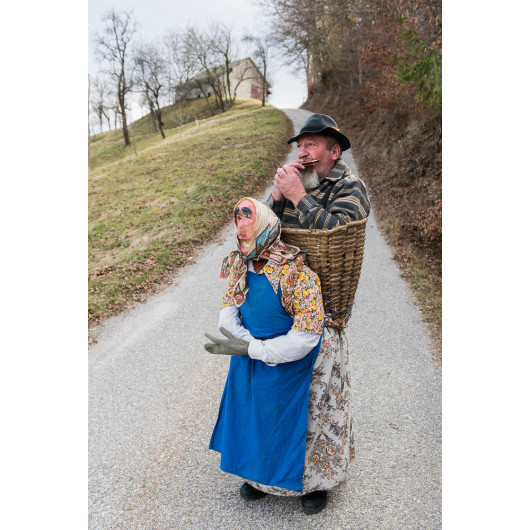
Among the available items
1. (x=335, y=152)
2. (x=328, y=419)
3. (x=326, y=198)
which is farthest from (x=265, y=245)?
(x=328, y=419)

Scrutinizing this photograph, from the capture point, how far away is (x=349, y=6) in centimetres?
964

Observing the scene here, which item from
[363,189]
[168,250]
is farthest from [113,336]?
[363,189]

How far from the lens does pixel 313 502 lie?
2492 millimetres

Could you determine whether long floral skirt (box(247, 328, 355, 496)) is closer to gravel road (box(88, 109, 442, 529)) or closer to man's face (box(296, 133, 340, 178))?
gravel road (box(88, 109, 442, 529))

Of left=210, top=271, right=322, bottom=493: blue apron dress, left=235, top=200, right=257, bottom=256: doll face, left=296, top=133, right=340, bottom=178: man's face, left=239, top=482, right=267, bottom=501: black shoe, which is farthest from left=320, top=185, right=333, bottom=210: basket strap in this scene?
left=239, top=482, right=267, bottom=501: black shoe

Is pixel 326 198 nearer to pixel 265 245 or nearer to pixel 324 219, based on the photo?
pixel 324 219

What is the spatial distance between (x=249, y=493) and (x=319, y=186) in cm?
201

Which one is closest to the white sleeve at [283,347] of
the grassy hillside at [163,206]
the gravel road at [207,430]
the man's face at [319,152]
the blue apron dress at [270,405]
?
the blue apron dress at [270,405]

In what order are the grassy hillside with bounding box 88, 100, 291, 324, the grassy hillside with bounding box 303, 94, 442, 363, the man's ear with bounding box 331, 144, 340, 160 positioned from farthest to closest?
the grassy hillside with bounding box 88, 100, 291, 324
the grassy hillside with bounding box 303, 94, 442, 363
the man's ear with bounding box 331, 144, 340, 160

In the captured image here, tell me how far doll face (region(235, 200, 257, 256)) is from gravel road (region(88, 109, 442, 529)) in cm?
180

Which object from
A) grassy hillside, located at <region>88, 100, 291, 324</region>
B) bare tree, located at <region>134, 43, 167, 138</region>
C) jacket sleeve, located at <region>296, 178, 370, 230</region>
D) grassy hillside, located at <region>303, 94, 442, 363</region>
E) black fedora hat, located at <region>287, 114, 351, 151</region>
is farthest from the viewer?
bare tree, located at <region>134, 43, 167, 138</region>

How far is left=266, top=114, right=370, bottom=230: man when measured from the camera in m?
1.95

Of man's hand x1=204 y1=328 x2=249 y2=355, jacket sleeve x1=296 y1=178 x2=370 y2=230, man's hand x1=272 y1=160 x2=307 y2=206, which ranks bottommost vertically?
man's hand x1=204 y1=328 x2=249 y2=355

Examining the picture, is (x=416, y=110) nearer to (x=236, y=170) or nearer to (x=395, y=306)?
(x=236, y=170)
